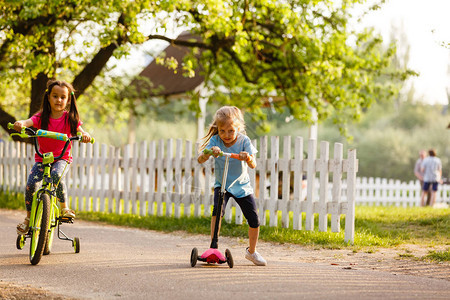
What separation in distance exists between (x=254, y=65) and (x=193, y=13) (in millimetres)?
2643

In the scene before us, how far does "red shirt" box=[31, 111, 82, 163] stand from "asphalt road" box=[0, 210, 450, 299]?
3.41 feet

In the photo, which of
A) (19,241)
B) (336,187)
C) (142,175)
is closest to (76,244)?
(19,241)

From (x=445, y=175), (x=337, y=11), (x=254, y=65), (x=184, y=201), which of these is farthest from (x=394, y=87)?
(x=445, y=175)

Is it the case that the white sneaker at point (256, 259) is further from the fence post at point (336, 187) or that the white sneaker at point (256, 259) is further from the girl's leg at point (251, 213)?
the fence post at point (336, 187)

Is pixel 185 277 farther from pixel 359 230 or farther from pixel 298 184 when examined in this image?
pixel 359 230

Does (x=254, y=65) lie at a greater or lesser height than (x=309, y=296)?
greater

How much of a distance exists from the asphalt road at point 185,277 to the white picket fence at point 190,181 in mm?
1352

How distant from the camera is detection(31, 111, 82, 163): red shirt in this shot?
612cm

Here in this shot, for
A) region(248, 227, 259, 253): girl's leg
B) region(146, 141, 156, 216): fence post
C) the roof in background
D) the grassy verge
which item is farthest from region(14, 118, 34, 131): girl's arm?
the roof in background

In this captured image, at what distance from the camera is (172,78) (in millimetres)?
21891

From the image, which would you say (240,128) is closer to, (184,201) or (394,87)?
(184,201)

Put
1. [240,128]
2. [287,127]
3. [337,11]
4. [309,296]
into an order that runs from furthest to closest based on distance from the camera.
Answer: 1. [287,127]
2. [337,11]
3. [240,128]
4. [309,296]

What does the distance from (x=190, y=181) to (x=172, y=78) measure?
11671 mm

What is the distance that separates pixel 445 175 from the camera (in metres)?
46.3
